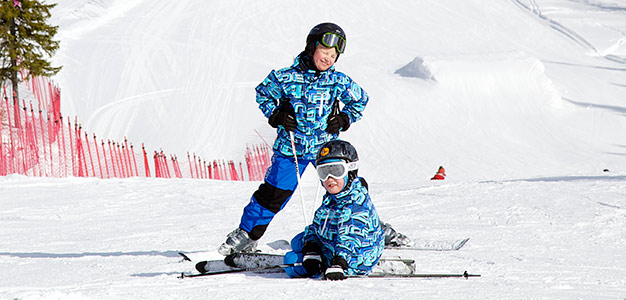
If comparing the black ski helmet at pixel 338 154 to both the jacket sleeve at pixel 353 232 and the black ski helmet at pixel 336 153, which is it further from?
the jacket sleeve at pixel 353 232

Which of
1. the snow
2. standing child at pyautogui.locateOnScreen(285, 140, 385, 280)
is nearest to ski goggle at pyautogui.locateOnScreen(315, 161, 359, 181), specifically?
standing child at pyautogui.locateOnScreen(285, 140, 385, 280)

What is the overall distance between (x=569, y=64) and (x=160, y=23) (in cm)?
1856

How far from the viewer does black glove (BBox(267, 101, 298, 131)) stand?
4.49 meters

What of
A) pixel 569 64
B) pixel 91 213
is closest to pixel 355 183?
pixel 91 213

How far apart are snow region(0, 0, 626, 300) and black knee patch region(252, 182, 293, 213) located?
0.56 meters

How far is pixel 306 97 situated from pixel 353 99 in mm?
358

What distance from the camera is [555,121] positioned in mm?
20969

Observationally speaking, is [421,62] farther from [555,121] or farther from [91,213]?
[91,213]

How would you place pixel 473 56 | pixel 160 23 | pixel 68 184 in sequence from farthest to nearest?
pixel 160 23
pixel 473 56
pixel 68 184

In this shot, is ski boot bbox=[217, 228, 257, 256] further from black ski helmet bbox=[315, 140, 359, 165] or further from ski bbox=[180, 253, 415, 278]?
black ski helmet bbox=[315, 140, 359, 165]

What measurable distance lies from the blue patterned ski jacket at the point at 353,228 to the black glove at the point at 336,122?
65cm

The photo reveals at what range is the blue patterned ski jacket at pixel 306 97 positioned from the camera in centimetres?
455

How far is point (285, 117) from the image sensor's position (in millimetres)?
4484

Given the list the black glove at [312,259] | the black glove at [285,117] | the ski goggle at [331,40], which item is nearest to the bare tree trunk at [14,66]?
the black glove at [285,117]
